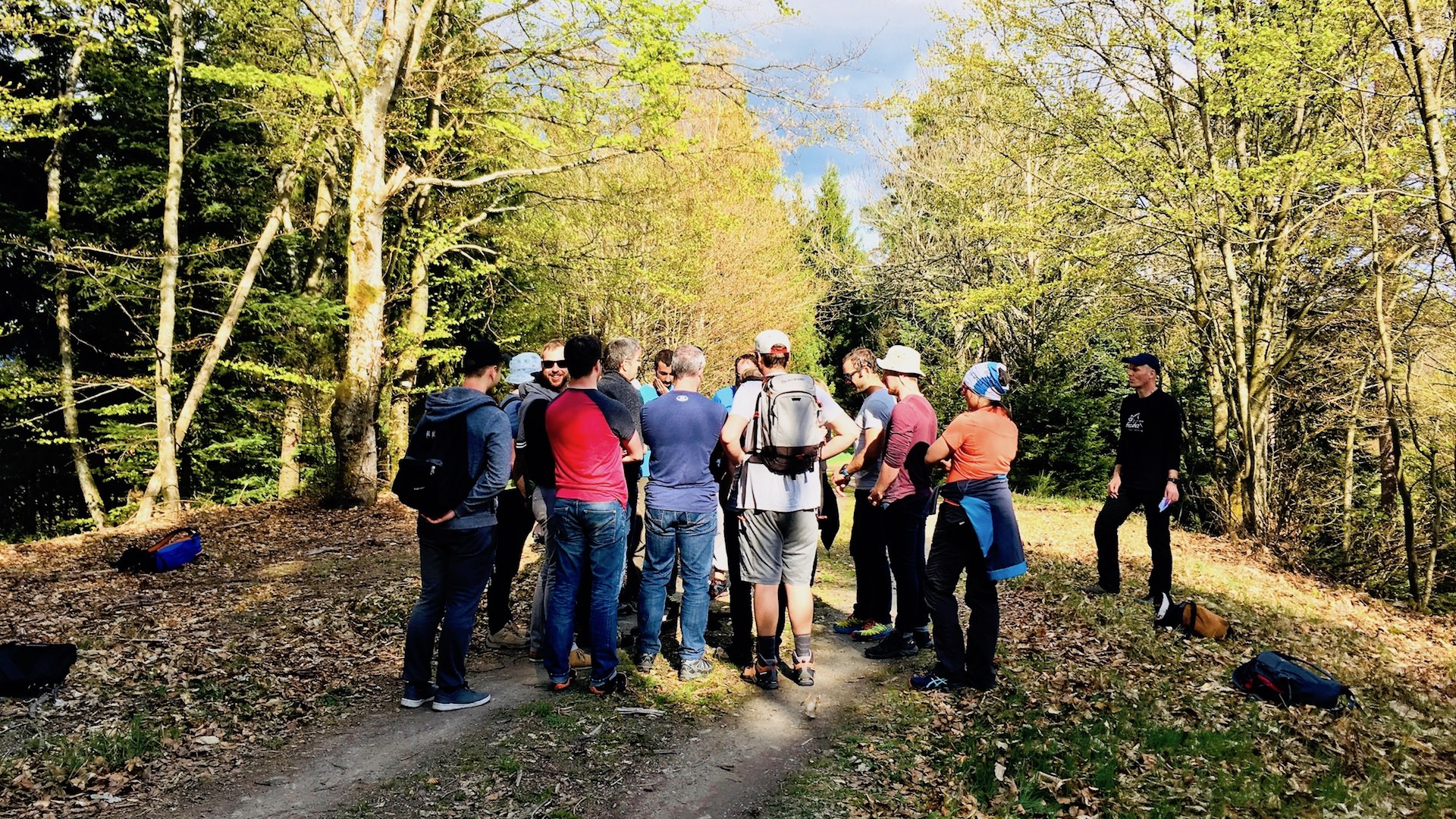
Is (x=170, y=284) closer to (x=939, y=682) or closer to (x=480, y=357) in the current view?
(x=480, y=357)

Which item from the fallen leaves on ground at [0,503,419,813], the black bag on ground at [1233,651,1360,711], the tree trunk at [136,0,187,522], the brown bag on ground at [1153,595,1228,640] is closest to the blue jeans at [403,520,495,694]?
the fallen leaves on ground at [0,503,419,813]

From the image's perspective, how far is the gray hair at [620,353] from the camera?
528 centimetres

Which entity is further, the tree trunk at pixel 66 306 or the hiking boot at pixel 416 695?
the tree trunk at pixel 66 306

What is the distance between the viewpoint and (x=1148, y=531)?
6758mm

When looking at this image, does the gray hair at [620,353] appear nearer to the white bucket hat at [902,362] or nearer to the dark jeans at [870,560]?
the white bucket hat at [902,362]

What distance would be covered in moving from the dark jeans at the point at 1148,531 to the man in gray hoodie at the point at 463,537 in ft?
17.4

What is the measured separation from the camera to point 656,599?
16.7 feet

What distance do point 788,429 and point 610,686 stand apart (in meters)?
1.96

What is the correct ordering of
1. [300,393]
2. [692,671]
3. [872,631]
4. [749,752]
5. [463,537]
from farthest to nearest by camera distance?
[300,393] < [872,631] < [692,671] < [463,537] < [749,752]

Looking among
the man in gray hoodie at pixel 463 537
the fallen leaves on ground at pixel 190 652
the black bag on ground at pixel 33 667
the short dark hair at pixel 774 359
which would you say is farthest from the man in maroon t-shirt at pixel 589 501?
the black bag on ground at pixel 33 667

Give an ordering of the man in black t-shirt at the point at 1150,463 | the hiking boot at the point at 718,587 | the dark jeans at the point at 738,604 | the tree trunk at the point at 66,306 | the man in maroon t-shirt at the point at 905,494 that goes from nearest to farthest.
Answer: the dark jeans at the point at 738,604 < the man in maroon t-shirt at the point at 905,494 < the man in black t-shirt at the point at 1150,463 < the hiking boot at the point at 718,587 < the tree trunk at the point at 66,306

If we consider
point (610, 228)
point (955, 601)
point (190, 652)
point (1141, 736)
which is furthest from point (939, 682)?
point (610, 228)

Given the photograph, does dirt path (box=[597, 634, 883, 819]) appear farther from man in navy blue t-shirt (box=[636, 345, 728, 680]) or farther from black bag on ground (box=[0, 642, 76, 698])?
black bag on ground (box=[0, 642, 76, 698])

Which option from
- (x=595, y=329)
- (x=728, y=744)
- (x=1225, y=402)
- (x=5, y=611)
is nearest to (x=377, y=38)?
(x=595, y=329)
